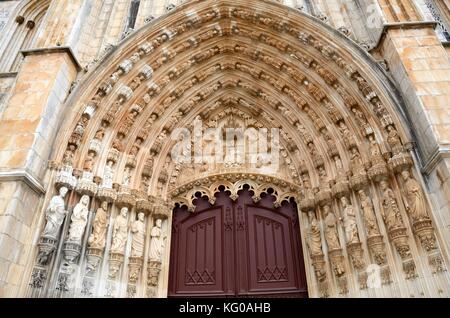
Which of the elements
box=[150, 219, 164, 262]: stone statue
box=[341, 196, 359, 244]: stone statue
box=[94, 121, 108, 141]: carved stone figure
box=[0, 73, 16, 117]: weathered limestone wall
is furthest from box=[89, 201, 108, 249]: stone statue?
box=[341, 196, 359, 244]: stone statue

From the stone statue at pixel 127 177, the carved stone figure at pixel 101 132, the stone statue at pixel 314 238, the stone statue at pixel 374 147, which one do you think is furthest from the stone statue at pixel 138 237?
the stone statue at pixel 374 147

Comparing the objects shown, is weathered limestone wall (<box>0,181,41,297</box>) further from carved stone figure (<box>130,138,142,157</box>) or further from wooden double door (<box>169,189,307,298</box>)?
wooden double door (<box>169,189,307,298</box>)

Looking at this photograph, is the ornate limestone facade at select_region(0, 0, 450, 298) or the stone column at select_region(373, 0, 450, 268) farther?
the ornate limestone facade at select_region(0, 0, 450, 298)

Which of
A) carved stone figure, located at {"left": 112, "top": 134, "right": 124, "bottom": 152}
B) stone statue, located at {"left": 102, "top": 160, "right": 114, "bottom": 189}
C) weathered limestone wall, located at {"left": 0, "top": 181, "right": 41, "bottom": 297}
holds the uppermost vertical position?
carved stone figure, located at {"left": 112, "top": 134, "right": 124, "bottom": 152}

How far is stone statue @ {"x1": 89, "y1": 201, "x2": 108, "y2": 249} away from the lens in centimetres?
434

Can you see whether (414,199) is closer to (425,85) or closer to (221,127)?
(425,85)

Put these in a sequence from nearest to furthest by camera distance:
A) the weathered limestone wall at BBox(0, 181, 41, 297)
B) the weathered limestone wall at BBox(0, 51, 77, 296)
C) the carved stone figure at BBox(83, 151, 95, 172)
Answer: the weathered limestone wall at BBox(0, 181, 41, 297) < the weathered limestone wall at BBox(0, 51, 77, 296) < the carved stone figure at BBox(83, 151, 95, 172)

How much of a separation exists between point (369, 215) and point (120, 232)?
3.38 metres

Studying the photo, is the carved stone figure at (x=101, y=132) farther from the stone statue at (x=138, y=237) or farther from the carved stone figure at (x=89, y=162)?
the stone statue at (x=138, y=237)

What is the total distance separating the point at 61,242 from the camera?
13.7ft

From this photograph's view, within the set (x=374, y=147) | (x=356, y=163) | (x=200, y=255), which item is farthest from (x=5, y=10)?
(x=374, y=147)

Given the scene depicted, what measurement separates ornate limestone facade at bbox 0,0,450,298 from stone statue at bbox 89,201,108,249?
17mm

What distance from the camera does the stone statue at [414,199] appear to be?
12.5ft

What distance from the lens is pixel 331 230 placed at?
181 inches
